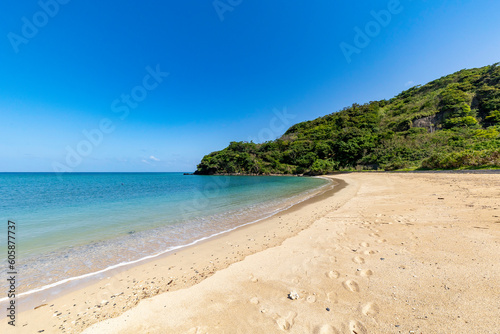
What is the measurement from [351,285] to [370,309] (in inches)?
22.7

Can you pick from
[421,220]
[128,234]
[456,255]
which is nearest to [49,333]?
[128,234]

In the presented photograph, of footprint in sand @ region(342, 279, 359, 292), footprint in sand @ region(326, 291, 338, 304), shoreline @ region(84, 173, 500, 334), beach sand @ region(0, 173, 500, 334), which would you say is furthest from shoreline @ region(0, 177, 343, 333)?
footprint in sand @ region(342, 279, 359, 292)

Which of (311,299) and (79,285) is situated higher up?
(79,285)

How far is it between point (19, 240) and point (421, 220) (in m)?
13.5

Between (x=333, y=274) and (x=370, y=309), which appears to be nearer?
(x=370, y=309)

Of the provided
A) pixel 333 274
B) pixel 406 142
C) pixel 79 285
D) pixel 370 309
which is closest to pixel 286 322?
pixel 370 309

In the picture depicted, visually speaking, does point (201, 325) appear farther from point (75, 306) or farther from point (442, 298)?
point (442, 298)

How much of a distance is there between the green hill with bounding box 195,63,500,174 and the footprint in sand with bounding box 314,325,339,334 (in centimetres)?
3164

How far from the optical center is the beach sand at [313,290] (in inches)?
88.3

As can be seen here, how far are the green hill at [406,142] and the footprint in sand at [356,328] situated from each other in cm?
3138

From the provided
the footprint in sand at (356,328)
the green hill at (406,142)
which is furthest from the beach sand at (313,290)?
the green hill at (406,142)

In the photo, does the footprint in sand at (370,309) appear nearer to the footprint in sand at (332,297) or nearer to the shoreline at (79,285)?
the footprint in sand at (332,297)

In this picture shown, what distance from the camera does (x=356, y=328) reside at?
2127 mm

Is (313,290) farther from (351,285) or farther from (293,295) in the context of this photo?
(351,285)
